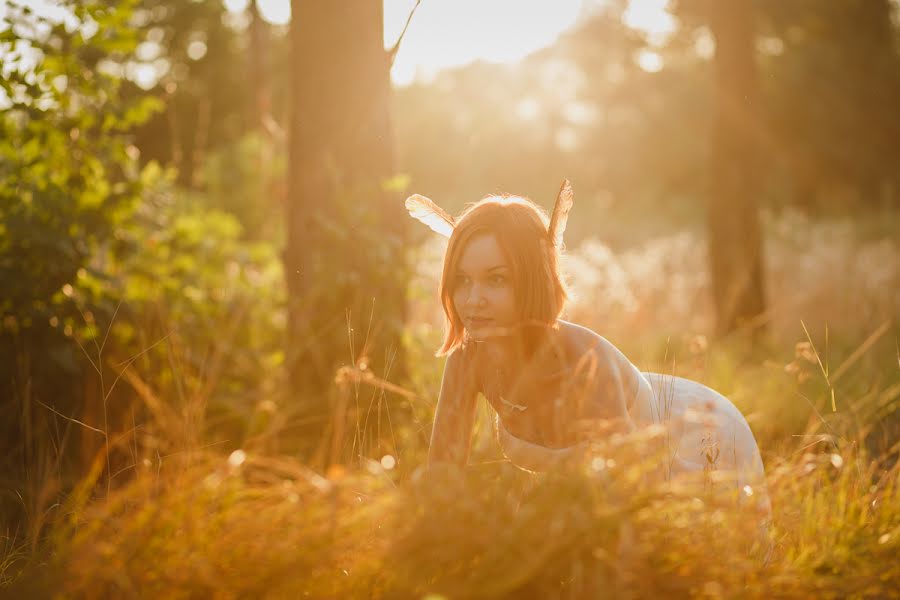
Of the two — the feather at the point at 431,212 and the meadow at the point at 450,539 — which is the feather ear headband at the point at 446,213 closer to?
the feather at the point at 431,212

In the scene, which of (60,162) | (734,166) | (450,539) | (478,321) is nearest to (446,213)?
(478,321)

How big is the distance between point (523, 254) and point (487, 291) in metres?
0.16

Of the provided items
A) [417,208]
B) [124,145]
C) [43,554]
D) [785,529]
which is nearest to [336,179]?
[124,145]

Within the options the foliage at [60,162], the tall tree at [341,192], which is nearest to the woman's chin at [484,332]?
the tall tree at [341,192]

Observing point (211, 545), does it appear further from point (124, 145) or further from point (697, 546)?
point (124, 145)

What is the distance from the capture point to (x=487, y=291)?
7.59ft

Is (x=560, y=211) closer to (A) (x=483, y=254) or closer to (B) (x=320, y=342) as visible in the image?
(A) (x=483, y=254)

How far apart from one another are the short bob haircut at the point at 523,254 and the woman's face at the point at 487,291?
19 millimetres

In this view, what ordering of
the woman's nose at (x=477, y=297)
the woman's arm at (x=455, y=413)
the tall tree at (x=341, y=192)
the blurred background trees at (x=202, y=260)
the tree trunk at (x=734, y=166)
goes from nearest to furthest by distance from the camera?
the woman's nose at (x=477, y=297) < the woman's arm at (x=455, y=413) < the blurred background trees at (x=202, y=260) < the tall tree at (x=341, y=192) < the tree trunk at (x=734, y=166)

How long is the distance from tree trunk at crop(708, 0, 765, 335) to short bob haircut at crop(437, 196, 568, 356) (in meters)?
4.90

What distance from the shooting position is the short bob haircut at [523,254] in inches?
91.0

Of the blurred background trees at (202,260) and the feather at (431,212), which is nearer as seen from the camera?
the feather at (431,212)

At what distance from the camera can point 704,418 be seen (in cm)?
173

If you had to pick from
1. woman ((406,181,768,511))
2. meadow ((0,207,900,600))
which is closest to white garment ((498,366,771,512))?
woman ((406,181,768,511))
